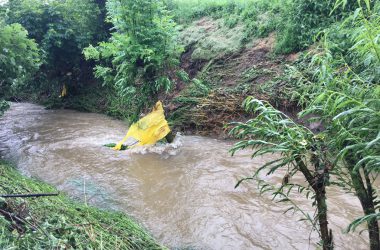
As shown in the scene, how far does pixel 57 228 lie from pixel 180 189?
2609mm

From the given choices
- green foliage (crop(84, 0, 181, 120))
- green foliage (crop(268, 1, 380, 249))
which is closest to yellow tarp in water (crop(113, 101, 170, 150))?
green foliage (crop(84, 0, 181, 120))

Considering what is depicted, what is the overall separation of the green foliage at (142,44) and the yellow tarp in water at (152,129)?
0.57 m

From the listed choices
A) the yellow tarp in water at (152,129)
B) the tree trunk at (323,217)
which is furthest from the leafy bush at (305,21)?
the tree trunk at (323,217)

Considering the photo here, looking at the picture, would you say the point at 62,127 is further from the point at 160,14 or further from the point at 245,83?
the point at 245,83

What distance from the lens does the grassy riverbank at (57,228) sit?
1.93 m

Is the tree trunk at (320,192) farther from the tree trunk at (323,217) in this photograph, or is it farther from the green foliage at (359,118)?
the green foliage at (359,118)

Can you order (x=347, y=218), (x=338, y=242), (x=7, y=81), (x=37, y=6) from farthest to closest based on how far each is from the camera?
(x=37, y=6), (x=7, y=81), (x=347, y=218), (x=338, y=242)

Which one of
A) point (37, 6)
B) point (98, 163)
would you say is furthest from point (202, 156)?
point (37, 6)

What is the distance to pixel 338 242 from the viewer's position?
10.4 feet

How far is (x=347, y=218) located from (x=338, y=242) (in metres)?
0.57

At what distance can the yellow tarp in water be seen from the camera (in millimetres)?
6531

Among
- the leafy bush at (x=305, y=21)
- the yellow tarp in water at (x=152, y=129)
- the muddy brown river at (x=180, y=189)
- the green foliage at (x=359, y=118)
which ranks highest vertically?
the leafy bush at (x=305, y=21)

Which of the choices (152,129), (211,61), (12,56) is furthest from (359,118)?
(211,61)

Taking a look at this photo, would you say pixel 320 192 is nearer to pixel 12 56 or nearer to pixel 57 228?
pixel 57 228
